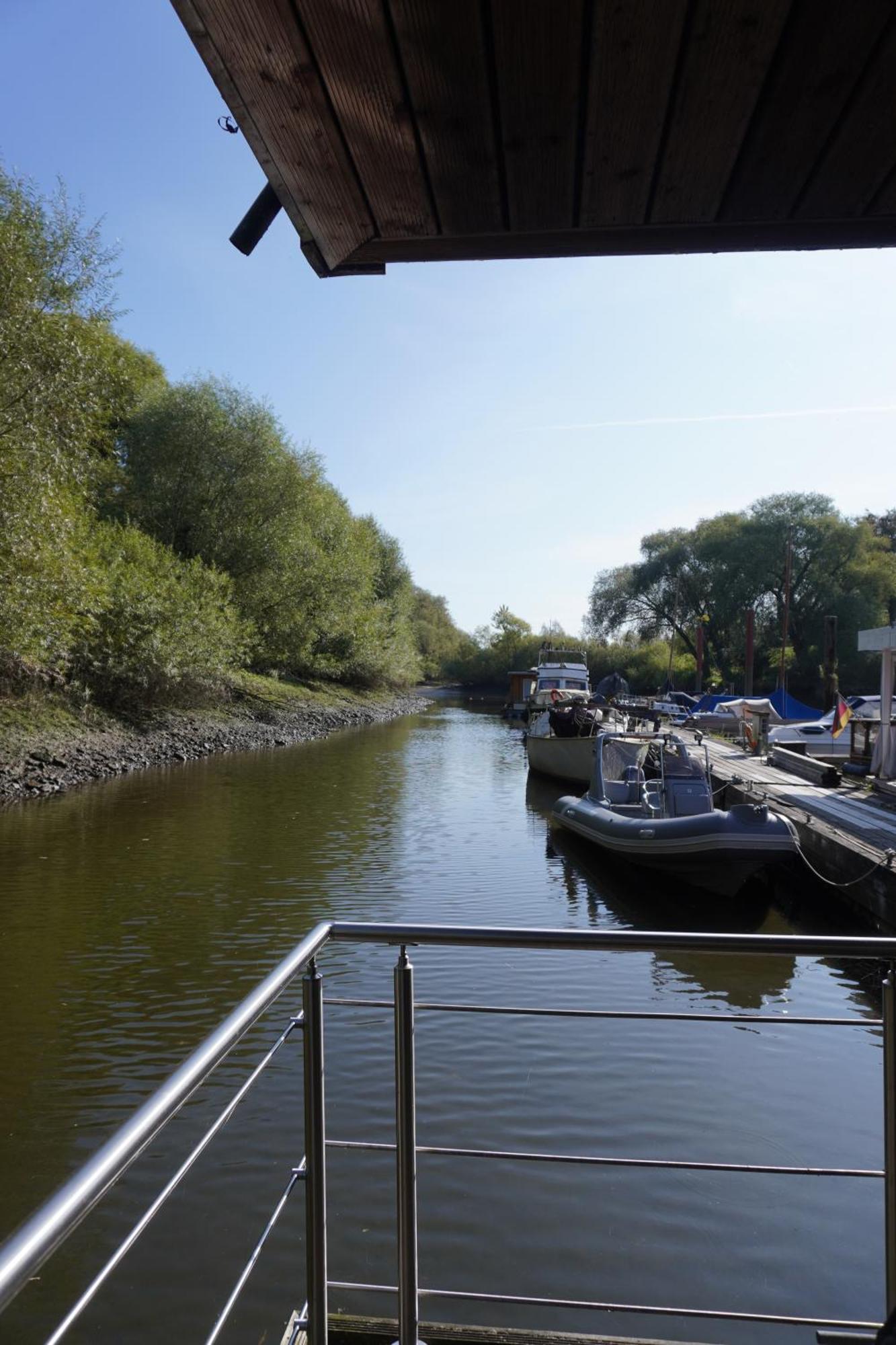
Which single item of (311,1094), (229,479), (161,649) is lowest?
(311,1094)

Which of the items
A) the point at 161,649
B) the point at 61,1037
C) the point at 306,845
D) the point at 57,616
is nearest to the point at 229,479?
the point at 161,649

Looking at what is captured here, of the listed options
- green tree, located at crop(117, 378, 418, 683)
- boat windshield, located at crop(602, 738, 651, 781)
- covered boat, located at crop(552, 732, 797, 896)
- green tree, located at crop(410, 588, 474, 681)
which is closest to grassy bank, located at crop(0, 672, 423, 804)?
green tree, located at crop(117, 378, 418, 683)

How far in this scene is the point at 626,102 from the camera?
183 centimetres

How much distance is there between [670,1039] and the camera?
6.54m

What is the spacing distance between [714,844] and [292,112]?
8.96 metres

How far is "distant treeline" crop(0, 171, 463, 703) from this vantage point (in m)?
15.2

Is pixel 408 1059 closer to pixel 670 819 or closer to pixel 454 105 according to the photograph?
pixel 454 105

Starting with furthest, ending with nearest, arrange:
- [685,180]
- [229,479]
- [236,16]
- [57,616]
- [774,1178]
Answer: [229,479] → [57,616] → [774,1178] → [685,180] → [236,16]

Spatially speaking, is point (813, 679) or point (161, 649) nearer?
point (161, 649)

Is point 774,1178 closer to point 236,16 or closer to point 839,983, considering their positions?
point 839,983

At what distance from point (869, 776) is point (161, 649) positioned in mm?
14642

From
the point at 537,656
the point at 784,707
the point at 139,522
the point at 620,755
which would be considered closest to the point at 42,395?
the point at 620,755

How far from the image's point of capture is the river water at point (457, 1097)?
3.90m

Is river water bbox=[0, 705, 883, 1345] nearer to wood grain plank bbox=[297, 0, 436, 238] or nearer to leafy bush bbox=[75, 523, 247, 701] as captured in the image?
wood grain plank bbox=[297, 0, 436, 238]
